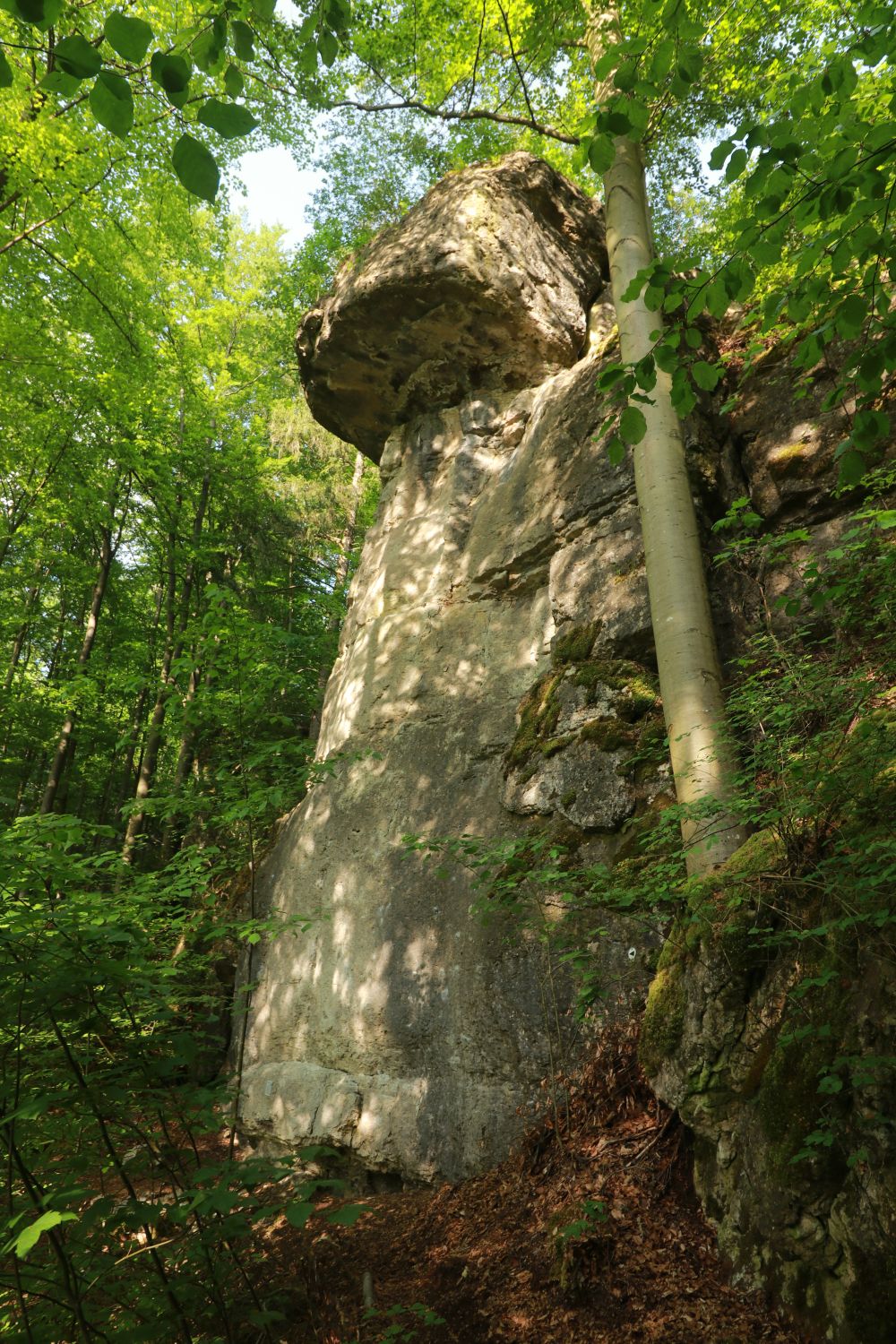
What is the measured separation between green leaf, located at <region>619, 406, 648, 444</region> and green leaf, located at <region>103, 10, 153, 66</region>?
1491mm

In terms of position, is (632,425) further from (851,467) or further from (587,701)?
(587,701)

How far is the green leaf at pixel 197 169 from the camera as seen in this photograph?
162 centimetres

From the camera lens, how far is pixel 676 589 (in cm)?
486

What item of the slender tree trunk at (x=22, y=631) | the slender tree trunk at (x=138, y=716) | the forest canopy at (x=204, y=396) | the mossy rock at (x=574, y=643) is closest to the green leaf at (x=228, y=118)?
the forest canopy at (x=204, y=396)

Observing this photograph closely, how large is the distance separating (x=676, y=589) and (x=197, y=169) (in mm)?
3903

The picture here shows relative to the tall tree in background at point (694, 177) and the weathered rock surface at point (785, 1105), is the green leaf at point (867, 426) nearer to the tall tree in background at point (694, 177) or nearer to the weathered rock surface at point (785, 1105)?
the tall tree in background at point (694, 177)

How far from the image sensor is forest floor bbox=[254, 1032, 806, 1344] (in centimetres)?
306

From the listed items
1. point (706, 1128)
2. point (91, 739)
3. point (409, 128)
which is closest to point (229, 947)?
point (706, 1128)

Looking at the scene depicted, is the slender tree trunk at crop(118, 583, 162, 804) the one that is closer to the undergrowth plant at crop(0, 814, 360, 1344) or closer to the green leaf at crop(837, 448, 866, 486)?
the undergrowth plant at crop(0, 814, 360, 1344)

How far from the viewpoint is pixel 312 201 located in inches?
550

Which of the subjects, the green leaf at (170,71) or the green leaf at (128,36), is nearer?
the green leaf at (128,36)

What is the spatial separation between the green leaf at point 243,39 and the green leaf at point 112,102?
1.27ft

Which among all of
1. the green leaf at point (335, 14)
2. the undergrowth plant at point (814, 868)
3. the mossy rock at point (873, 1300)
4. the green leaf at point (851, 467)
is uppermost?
the green leaf at point (335, 14)

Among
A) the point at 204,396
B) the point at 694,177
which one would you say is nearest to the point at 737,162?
the point at 694,177
